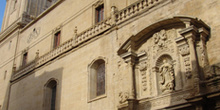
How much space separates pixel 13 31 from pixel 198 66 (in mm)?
19631

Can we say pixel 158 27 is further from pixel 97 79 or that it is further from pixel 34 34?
pixel 34 34

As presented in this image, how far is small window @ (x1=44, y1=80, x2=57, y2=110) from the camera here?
17.9 meters

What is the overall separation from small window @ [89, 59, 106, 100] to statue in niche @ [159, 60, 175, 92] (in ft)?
11.8

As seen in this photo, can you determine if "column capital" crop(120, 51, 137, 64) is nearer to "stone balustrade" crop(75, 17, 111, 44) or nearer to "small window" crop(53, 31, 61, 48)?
"stone balustrade" crop(75, 17, 111, 44)

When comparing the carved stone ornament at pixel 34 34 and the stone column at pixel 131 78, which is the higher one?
the carved stone ornament at pixel 34 34

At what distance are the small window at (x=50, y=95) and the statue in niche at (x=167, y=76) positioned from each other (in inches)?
330

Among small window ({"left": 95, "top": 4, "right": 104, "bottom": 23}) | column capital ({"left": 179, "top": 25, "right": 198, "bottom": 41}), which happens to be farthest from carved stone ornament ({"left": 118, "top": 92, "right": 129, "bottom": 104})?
small window ({"left": 95, "top": 4, "right": 104, "bottom": 23})

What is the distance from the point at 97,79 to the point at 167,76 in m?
4.50

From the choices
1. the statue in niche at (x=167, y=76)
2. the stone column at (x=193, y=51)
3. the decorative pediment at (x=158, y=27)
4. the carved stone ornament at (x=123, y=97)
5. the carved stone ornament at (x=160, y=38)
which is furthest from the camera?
the carved stone ornament at (x=123, y=97)

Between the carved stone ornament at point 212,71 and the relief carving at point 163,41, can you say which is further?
the relief carving at point 163,41

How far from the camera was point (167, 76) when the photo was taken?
37.8 ft

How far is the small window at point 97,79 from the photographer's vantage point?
47.6ft

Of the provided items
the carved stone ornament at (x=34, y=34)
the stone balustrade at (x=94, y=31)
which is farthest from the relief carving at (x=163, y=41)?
the carved stone ornament at (x=34, y=34)

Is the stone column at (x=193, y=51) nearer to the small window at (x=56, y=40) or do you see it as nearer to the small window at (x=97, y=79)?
the small window at (x=97, y=79)
